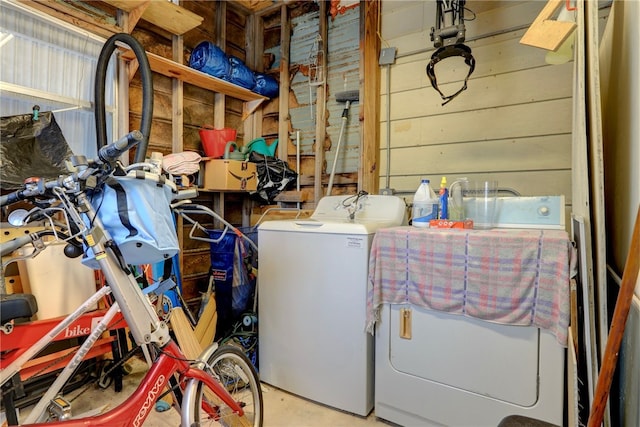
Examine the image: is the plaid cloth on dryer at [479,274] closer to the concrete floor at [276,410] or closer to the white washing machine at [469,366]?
the white washing machine at [469,366]

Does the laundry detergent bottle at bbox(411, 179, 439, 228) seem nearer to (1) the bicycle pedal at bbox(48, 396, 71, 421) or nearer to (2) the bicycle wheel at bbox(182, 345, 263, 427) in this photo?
(2) the bicycle wheel at bbox(182, 345, 263, 427)

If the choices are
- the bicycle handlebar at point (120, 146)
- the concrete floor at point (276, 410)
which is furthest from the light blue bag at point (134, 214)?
the concrete floor at point (276, 410)

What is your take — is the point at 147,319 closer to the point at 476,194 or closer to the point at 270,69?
the point at 476,194

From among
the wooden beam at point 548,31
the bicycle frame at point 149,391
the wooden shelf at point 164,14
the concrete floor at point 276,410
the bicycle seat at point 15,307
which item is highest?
the wooden shelf at point 164,14

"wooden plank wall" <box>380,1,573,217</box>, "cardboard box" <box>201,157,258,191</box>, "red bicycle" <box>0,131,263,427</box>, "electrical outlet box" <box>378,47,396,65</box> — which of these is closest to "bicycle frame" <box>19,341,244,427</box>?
"red bicycle" <box>0,131,263,427</box>

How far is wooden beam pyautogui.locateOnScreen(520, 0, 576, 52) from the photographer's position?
3.83 ft

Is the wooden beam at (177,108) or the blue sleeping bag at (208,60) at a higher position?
the blue sleeping bag at (208,60)

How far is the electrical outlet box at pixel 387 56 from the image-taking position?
99.3 inches

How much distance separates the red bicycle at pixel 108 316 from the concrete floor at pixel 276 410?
0.43 metres

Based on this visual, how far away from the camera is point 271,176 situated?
2.95 m

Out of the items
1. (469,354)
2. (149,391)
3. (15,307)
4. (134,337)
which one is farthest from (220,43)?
(469,354)

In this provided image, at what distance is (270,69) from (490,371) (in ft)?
9.78

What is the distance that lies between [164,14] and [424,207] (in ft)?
7.00

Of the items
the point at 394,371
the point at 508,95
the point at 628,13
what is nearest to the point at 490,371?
the point at 394,371
